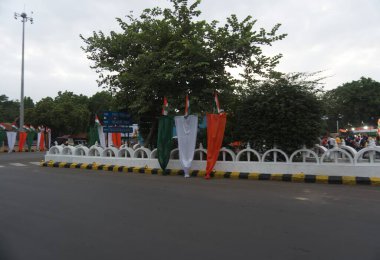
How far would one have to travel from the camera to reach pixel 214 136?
11234 millimetres

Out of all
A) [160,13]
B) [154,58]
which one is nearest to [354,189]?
[154,58]

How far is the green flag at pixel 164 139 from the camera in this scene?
12109 mm

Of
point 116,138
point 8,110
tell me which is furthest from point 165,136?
point 8,110

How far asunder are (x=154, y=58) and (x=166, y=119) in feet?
7.59

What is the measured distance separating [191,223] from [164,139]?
23.4 ft

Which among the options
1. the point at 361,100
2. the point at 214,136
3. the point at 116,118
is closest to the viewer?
the point at 214,136

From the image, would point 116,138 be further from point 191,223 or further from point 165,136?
point 191,223

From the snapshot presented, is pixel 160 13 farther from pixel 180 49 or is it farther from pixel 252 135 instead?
pixel 252 135

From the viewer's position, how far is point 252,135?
11.1 meters

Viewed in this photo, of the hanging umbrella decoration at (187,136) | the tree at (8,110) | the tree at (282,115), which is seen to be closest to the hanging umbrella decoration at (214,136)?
the hanging umbrella decoration at (187,136)

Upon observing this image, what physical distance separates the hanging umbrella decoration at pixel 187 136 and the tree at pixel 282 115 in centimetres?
156

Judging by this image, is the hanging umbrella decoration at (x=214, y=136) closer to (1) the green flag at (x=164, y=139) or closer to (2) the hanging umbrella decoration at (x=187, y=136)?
(2) the hanging umbrella decoration at (x=187, y=136)

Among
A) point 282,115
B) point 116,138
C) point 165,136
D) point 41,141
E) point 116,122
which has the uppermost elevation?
point 116,122

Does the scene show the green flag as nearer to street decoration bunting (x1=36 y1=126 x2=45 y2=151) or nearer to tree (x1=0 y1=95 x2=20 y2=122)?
street decoration bunting (x1=36 y1=126 x2=45 y2=151)
